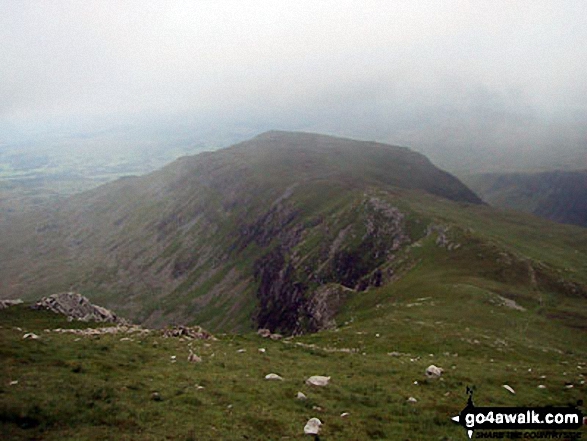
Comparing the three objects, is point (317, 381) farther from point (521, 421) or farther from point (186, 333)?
point (186, 333)

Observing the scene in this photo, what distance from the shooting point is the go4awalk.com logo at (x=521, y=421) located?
20.0 m

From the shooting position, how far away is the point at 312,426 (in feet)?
63.8

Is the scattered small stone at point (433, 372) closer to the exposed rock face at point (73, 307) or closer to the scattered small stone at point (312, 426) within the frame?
the scattered small stone at point (312, 426)

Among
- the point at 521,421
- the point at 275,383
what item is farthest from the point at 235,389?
the point at 521,421

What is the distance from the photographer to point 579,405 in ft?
82.5

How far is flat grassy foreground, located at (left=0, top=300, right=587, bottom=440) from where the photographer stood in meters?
18.7

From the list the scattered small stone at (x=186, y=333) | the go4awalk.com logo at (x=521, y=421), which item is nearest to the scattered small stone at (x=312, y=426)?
the go4awalk.com logo at (x=521, y=421)

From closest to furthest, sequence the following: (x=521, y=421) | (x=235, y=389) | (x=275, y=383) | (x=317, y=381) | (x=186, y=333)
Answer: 1. (x=521, y=421)
2. (x=235, y=389)
3. (x=275, y=383)
4. (x=317, y=381)
5. (x=186, y=333)

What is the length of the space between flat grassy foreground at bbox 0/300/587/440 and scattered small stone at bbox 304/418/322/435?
Result: 15.5 inches

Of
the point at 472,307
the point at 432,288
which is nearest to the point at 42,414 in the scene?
the point at 472,307

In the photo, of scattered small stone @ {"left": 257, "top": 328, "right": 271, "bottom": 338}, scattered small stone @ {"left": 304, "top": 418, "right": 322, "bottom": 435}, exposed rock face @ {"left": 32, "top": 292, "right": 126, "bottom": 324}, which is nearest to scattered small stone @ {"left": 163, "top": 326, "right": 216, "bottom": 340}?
scattered small stone @ {"left": 257, "top": 328, "right": 271, "bottom": 338}

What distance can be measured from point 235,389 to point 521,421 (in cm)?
1637

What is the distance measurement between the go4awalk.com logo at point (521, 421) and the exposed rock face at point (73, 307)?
165 feet

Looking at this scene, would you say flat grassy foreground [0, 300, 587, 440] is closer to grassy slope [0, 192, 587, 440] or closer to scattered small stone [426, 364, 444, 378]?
grassy slope [0, 192, 587, 440]
